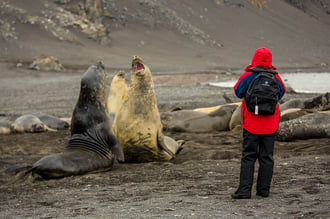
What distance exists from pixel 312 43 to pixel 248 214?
73571mm

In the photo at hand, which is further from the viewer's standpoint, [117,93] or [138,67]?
[117,93]

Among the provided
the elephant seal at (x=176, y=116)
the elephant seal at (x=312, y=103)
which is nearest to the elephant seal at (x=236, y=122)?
the elephant seal at (x=176, y=116)

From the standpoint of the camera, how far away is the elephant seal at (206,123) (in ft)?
39.6

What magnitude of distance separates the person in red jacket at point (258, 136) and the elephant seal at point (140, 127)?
3371 mm

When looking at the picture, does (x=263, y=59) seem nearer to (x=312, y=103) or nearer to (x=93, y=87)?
(x=93, y=87)

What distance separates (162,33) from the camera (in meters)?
64.1

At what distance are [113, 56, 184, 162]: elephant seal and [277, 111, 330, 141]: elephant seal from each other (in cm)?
212

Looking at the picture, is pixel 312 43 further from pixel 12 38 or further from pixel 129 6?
pixel 12 38

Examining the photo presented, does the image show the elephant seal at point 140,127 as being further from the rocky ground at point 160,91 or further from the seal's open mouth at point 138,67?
the rocky ground at point 160,91

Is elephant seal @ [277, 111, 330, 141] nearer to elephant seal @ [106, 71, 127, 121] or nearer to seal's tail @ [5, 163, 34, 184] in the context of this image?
elephant seal @ [106, 71, 127, 121]

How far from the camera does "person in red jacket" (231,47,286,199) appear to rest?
18.1ft

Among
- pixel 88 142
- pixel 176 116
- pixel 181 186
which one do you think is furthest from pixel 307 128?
pixel 181 186

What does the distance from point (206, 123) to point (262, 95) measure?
A: 669 cm

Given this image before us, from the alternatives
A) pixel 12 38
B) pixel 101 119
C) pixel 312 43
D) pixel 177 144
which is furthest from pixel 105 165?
pixel 312 43
